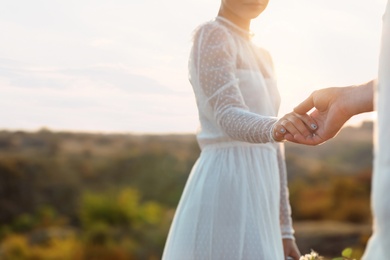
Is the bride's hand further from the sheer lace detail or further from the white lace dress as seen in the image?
the white lace dress

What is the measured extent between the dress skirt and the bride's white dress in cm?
161

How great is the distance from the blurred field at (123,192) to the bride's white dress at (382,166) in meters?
9.05

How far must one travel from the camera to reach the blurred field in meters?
10.9

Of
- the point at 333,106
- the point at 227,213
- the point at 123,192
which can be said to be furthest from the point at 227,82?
the point at 123,192

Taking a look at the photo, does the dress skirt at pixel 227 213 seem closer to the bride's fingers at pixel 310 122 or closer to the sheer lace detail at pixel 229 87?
the sheer lace detail at pixel 229 87

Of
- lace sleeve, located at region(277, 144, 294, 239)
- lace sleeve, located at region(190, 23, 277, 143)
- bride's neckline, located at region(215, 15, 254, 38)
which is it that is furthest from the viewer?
lace sleeve, located at region(277, 144, 294, 239)

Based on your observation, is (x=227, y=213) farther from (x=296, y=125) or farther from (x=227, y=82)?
(x=296, y=125)

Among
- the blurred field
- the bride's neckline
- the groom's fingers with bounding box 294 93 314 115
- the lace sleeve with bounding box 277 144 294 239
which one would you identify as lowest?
the blurred field

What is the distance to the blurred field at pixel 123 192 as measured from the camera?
10.9 meters

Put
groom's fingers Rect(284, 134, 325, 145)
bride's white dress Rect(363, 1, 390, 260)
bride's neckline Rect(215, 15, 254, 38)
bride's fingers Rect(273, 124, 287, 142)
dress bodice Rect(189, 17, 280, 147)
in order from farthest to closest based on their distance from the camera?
bride's neckline Rect(215, 15, 254, 38) < dress bodice Rect(189, 17, 280, 147) < bride's fingers Rect(273, 124, 287, 142) < groom's fingers Rect(284, 134, 325, 145) < bride's white dress Rect(363, 1, 390, 260)

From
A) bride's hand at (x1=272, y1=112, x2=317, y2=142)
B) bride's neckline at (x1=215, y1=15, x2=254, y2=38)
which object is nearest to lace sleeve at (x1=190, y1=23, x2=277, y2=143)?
bride's neckline at (x1=215, y1=15, x2=254, y2=38)

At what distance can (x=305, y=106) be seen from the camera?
1896mm

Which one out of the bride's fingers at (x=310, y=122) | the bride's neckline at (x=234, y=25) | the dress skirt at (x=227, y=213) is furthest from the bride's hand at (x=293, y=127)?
the bride's neckline at (x=234, y=25)

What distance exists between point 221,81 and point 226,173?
316 millimetres
